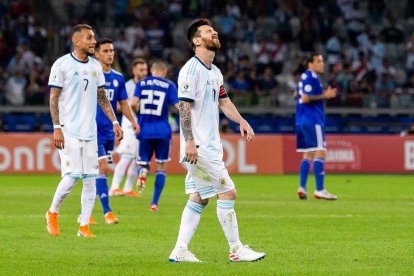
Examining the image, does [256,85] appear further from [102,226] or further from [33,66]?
[102,226]

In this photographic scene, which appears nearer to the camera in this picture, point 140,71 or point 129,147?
point 140,71

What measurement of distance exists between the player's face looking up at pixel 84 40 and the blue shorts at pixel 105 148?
259 centimetres

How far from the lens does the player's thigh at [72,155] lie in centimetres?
1249

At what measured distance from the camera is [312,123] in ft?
64.5

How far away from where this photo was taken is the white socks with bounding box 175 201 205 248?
33.4ft

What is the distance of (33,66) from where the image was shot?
32875mm

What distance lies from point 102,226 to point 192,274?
495 cm

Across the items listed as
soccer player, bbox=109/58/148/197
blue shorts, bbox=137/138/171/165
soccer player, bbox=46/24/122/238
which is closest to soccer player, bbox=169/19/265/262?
soccer player, bbox=46/24/122/238

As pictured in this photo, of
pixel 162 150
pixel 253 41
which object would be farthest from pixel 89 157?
pixel 253 41

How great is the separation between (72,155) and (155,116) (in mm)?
5458

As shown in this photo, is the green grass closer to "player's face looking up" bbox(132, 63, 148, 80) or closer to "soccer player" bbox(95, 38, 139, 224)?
"soccer player" bbox(95, 38, 139, 224)

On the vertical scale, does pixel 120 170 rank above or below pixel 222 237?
above

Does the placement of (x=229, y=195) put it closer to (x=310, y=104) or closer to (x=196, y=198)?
(x=196, y=198)

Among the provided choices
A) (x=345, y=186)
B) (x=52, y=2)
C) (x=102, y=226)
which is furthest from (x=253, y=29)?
(x=102, y=226)
